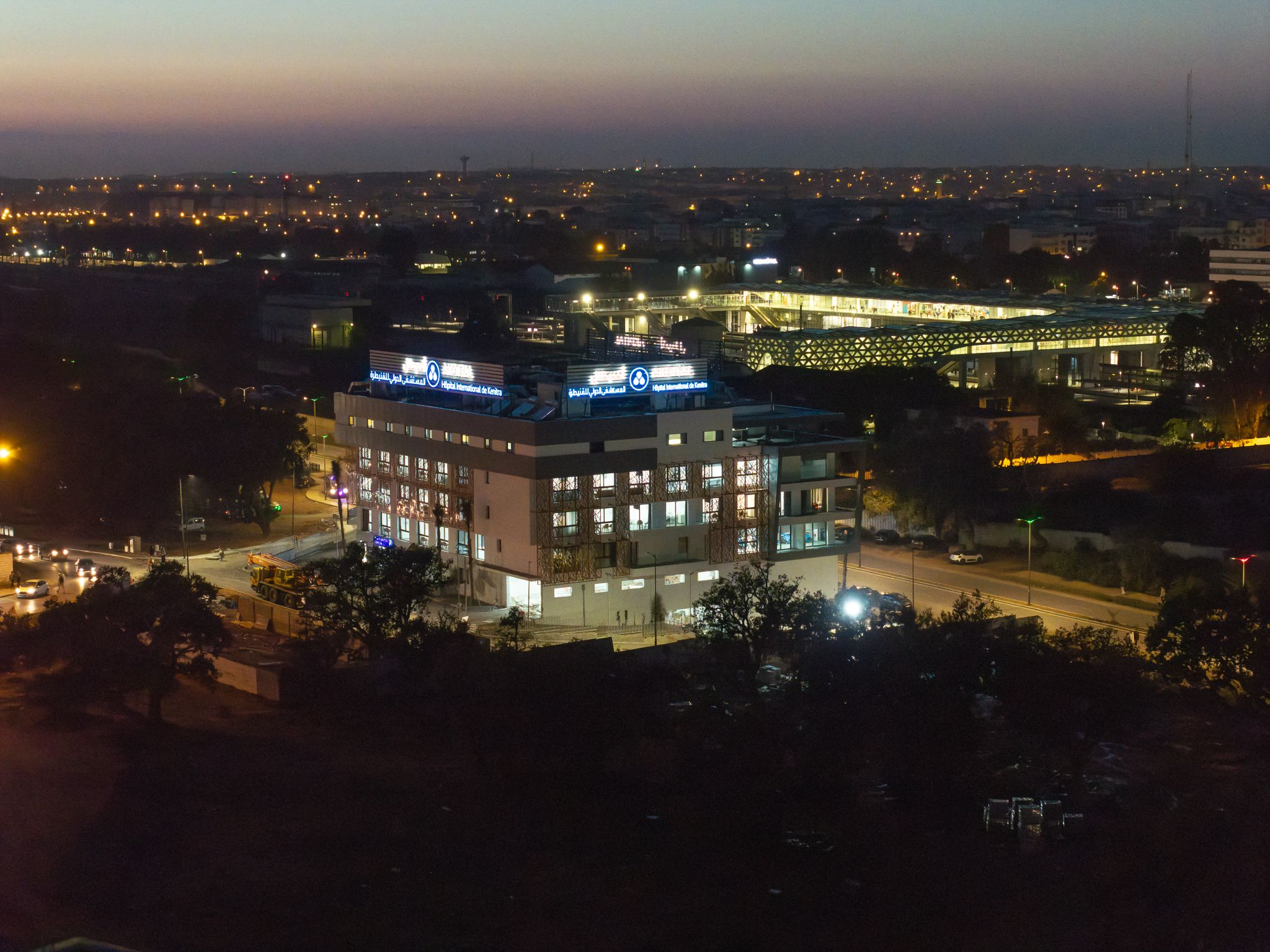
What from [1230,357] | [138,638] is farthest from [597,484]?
[1230,357]

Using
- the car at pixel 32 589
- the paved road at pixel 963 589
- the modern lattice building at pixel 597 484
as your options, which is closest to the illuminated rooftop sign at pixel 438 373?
the modern lattice building at pixel 597 484

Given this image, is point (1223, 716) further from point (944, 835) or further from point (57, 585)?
point (57, 585)

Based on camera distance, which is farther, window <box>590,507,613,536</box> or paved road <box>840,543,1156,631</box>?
paved road <box>840,543,1156,631</box>

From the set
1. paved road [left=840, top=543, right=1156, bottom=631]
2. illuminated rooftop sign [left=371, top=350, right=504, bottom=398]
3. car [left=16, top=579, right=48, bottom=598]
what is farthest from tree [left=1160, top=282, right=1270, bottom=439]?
car [left=16, top=579, right=48, bottom=598]

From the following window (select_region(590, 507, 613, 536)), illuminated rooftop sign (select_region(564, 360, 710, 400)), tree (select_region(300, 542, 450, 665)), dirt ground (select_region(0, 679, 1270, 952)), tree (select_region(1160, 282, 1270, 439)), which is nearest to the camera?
dirt ground (select_region(0, 679, 1270, 952))

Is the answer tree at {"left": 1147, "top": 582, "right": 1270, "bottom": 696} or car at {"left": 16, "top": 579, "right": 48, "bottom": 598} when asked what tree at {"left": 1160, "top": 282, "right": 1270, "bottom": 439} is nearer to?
tree at {"left": 1147, "top": 582, "right": 1270, "bottom": 696}

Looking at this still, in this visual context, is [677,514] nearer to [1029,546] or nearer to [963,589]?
[963,589]

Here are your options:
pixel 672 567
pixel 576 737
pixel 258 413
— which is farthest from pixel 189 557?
pixel 576 737
